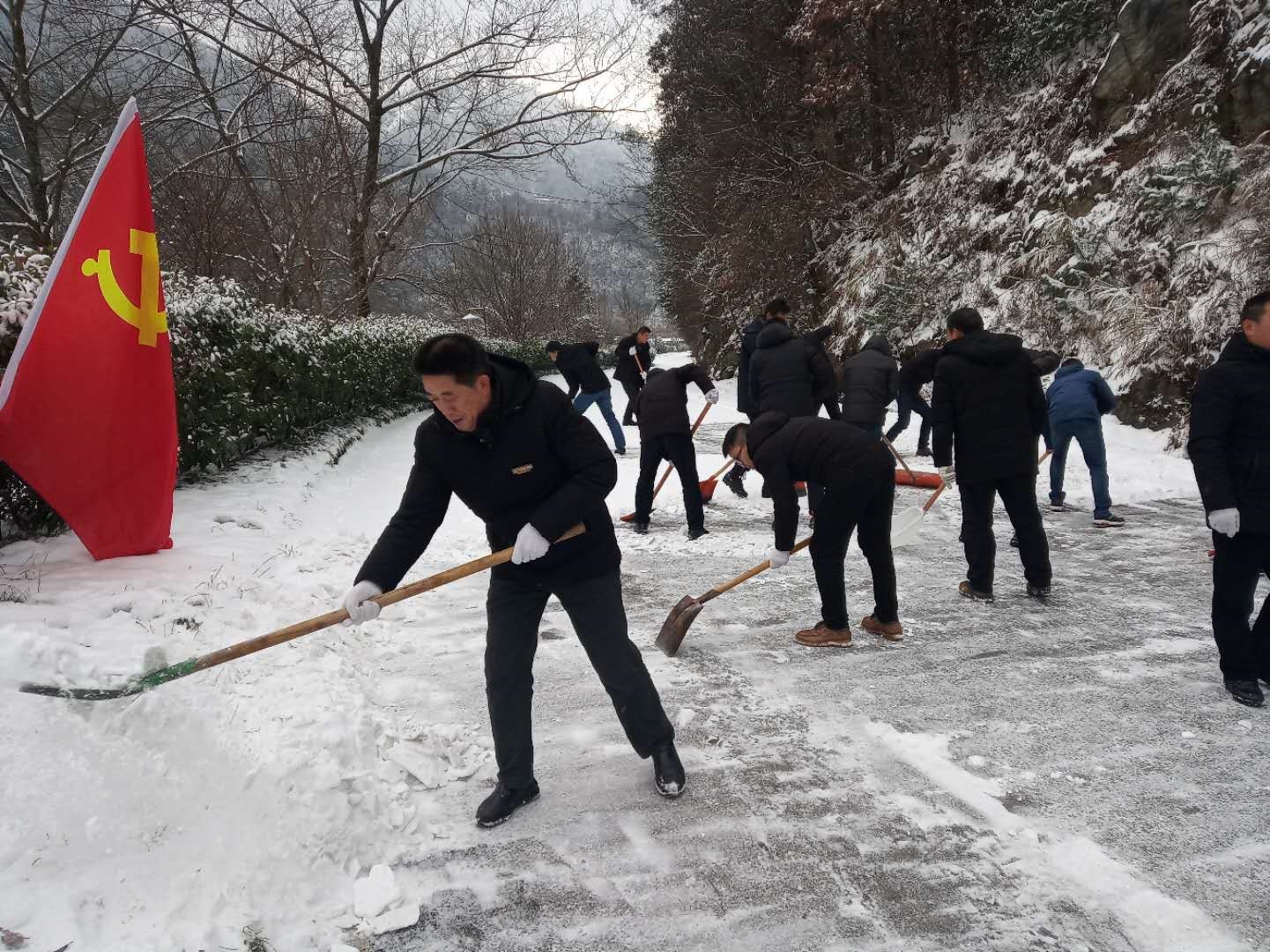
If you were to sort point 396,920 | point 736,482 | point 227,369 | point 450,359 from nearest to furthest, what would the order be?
1. point 396,920
2. point 450,359
3. point 227,369
4. point 736,482

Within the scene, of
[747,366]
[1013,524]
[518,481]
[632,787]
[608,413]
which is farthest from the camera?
[608,413]

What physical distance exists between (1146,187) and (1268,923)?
11714 millimetres

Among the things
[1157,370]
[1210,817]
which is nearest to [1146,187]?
[1157,370]

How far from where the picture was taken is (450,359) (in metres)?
2.31

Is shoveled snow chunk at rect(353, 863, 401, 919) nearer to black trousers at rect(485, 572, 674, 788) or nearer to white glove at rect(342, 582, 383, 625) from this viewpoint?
black trousers at rect(485, 572, 674, 788)

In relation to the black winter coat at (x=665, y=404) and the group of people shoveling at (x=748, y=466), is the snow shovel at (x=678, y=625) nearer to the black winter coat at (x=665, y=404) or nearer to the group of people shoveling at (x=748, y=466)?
the group of people shoveling at (x=748, y=466)

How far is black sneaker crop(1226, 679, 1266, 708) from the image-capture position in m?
3.24

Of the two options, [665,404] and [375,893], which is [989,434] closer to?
[665,404]

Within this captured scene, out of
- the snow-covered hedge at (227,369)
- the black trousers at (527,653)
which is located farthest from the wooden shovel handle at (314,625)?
the snow-covered hedge at (227,369)

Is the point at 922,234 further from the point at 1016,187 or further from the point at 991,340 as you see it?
the point at 991,340

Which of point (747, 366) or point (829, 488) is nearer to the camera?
point (829, 488)

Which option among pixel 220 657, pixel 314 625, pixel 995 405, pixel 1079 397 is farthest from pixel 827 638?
pixel 1079 397

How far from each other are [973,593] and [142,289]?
17.4 feet

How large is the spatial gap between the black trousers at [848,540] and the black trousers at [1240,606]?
1.44 metres
